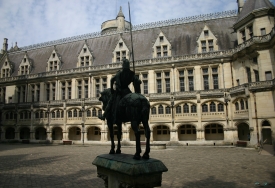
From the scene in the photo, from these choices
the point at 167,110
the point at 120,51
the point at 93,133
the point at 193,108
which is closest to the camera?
the point at 193,108

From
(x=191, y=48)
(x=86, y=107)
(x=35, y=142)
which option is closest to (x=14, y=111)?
(x=35, y=142)

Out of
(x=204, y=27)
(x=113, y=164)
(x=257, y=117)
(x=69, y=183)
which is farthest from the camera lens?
(x=204, y=27)

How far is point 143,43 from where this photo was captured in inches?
1617

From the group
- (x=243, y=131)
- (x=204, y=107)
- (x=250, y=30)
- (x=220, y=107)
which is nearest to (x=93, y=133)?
(x=204, y=107)

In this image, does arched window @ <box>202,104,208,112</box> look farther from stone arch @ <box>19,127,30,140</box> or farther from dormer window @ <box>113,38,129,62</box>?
stone arch @ <box>19,127,30,140</box>

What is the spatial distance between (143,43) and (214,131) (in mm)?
19602

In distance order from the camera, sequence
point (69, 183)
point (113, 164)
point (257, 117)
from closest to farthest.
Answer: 1. point (113, 164)
2. point (69, 183)
3. point (257, 117)

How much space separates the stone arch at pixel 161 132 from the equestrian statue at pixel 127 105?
94.7ft

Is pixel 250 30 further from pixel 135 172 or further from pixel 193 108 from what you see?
pixel 135 172

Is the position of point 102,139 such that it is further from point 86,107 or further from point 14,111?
point 14,111

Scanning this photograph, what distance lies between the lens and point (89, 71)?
131 feet

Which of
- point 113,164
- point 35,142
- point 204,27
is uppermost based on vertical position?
point 204,27

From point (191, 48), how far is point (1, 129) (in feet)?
131

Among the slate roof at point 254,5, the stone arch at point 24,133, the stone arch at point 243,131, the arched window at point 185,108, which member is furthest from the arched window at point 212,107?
the stone arch at point 24,133
